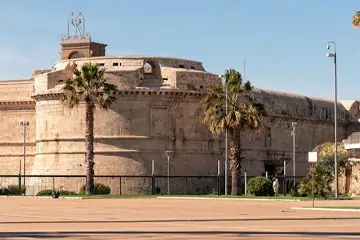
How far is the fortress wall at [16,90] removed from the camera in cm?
8425

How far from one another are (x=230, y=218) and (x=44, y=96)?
166 feet

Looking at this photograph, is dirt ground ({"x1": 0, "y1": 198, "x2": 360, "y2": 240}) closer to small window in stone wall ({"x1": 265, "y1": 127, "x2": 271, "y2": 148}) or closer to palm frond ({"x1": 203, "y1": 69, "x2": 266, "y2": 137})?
palm frond ({"x1": 203, "y1": 69, "x2": 266, "y2": 137})

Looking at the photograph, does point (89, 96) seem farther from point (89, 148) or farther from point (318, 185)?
point (318, 185)

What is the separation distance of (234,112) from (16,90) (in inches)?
1283

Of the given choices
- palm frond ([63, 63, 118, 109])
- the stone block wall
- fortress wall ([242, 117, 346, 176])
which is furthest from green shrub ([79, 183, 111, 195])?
fortress wall ([242, 117, 346, 176])

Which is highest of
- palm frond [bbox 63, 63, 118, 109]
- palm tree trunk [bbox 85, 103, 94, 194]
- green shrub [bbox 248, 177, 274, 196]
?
palm frond [bbox 63, 63, 118, 109]

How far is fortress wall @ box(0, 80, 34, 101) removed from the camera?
276 feet

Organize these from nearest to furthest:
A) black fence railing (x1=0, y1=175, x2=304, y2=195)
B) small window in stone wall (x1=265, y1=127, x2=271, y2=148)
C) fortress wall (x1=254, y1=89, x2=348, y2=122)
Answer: black fence railing (x1=0, y1=175, x2=304, y2=195)
small window in stone wall (x1=265, y1=127, x2=271, y2=148)
fortress wall (x1=254, y1=89, x2=348, y2=122)

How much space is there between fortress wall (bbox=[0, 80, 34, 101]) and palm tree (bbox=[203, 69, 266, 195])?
28.6 meters

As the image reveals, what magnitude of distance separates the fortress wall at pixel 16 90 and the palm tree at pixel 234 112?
2861 cm

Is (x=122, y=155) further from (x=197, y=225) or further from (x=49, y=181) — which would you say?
(x=197, y=225)

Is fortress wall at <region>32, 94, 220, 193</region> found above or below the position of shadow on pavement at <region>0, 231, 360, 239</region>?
above

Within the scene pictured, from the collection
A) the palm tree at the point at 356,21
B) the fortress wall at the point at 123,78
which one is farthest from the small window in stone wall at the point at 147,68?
the palm tree at the point at 356,21

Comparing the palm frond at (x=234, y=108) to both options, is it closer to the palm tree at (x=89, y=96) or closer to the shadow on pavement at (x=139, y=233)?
the palm tree at (x=89, y=96)
